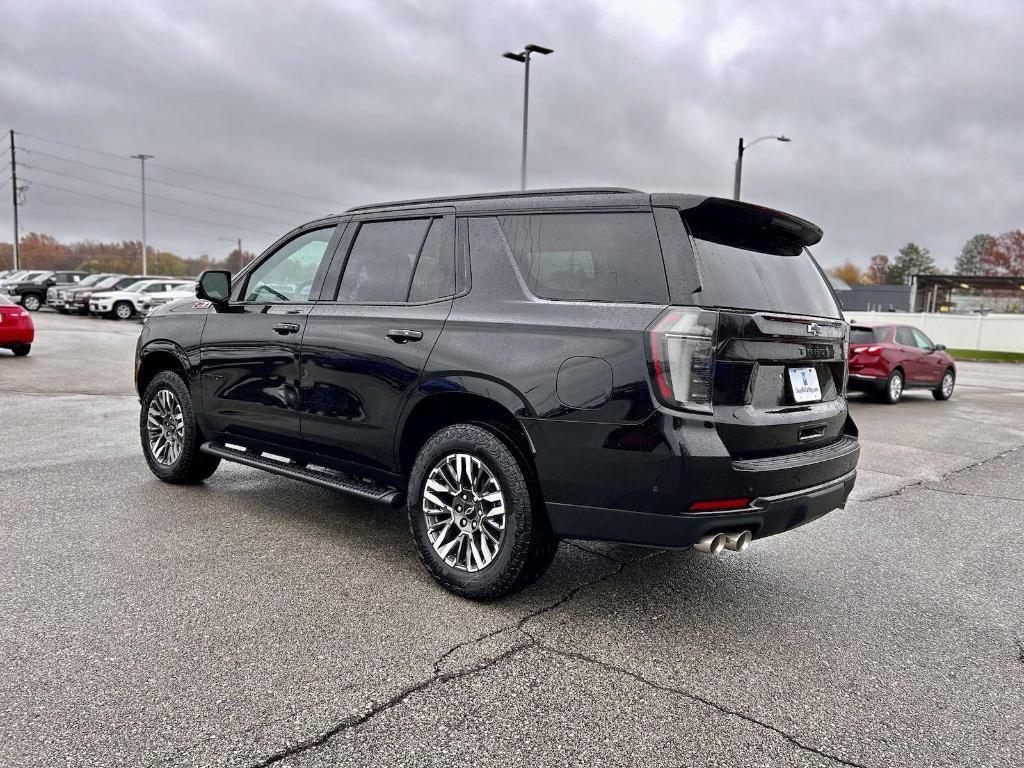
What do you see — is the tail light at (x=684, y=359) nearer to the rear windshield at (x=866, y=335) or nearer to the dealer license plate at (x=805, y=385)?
the dealer license plate at (x=805, y=385)

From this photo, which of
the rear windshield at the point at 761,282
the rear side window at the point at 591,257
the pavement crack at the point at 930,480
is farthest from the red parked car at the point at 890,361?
the rear side window at the point at 591,257

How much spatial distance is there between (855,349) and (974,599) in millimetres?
10554

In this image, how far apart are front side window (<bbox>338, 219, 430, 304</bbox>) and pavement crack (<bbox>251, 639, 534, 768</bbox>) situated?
6.47 feet

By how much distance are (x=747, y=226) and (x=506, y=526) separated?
180cm

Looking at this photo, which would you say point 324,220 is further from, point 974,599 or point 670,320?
point 974,599

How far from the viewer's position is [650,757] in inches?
101

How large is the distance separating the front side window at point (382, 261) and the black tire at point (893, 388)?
11868 millimetres

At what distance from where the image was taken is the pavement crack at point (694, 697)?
8.59 ft

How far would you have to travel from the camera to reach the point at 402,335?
4133 millimetres

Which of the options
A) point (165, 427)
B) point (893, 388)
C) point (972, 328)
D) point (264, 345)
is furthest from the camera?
point (972, 328)

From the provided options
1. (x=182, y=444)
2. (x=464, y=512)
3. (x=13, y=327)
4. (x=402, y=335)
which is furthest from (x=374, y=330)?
(x=13, y=327)

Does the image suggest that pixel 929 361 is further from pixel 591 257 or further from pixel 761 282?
pixel 591 257

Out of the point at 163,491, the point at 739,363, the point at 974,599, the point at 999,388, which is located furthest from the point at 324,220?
the point at 999,388

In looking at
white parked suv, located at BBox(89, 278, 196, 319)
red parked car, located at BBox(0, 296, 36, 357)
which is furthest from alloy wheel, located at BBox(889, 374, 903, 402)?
white parked suv, located at BBox(89, 278, 196, 319)
